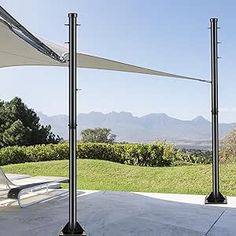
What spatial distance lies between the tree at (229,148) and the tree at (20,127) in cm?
629

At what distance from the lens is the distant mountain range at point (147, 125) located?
17.0 meters

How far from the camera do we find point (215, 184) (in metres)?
6.64

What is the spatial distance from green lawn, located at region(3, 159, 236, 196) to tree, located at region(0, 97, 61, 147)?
2320mm

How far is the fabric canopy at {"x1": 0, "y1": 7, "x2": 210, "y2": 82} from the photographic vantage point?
471 cm

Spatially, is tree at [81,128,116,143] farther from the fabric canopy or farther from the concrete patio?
the fabric canopy

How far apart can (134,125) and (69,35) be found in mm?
13016

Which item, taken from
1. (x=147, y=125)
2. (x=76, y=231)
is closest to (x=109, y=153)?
(x=147, y=125)

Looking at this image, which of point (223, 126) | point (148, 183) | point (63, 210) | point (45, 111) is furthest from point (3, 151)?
point (63, 210)

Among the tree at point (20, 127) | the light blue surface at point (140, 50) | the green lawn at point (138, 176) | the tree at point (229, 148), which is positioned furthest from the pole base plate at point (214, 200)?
the tree at point (20, 127)

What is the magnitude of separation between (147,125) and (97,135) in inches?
74.8

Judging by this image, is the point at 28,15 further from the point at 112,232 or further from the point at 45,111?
the point at 112,232

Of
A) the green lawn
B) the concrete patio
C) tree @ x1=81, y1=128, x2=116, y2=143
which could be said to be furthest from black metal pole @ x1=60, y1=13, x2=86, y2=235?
tree @ x1=81, y1=128, x2=116, y2=143

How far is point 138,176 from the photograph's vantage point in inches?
531

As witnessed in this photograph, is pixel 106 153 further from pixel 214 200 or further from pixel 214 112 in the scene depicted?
pixel 214 112
